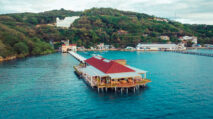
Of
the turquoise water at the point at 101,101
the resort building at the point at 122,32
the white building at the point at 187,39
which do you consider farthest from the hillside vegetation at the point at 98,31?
the turquoise water at the point at 101,101

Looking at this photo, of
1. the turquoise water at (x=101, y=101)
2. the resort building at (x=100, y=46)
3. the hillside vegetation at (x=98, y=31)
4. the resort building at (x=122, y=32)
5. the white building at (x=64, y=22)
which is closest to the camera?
the turquoise water at (x=101, y=101)

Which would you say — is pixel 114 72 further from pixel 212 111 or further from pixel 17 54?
pixel 17 54

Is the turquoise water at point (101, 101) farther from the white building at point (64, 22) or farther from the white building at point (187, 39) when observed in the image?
the white building at point (64, 22)

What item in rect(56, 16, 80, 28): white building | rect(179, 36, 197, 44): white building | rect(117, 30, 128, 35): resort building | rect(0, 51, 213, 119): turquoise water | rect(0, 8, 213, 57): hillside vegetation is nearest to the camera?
rect(0, 51, 213, 119): turquoise water

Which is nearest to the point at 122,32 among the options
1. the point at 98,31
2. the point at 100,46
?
the point at 98,31

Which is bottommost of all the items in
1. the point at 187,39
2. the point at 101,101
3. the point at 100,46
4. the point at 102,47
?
the point at 101,101

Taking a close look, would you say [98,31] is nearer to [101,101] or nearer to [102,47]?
[102,47]

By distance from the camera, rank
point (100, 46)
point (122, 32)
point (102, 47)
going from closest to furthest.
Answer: point (100, 46) < point (102, 47) < point (122, 32)

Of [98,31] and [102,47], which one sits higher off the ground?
[98,31]

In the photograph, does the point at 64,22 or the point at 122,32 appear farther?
the point at 64,22

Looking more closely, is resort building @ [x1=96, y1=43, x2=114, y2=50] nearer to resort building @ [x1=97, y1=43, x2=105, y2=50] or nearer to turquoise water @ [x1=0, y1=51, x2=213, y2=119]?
resort building @ [x1=97, y1=43, x2=105, y2=50]

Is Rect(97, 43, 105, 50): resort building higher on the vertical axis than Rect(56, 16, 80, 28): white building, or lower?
lower

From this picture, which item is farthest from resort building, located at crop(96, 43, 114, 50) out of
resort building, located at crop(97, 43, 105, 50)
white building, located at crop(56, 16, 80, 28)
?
white building, located at crop(56, 16, 80, 28)
